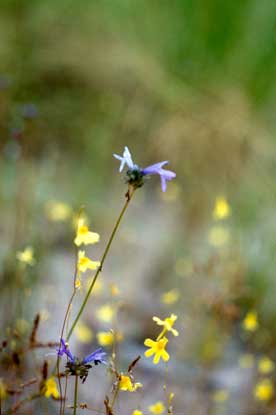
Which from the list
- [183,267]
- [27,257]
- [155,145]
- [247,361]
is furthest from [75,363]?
[155,145]

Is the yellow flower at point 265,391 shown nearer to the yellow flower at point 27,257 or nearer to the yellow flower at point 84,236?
the yellow flower at point 27,257

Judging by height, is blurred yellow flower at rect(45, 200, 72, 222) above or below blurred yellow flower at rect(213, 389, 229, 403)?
above

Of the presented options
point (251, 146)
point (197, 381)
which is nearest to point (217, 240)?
point (197, 381)

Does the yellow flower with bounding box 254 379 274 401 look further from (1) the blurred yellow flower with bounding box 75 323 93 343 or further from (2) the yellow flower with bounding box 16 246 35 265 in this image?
(2) the yellow flower with bounding box 16 246 35 265

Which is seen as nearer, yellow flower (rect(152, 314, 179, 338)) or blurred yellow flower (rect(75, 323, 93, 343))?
yellow flower (rect(152, 314, 179, 338))

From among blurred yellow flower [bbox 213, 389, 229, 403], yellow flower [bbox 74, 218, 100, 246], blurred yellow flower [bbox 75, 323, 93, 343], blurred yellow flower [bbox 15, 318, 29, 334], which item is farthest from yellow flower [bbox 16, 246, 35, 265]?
blurred yellow flower [bbox 213, 389, 229, 403]

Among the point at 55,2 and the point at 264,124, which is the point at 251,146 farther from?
the point at 55,2

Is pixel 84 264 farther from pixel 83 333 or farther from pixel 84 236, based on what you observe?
pixel 83 333
